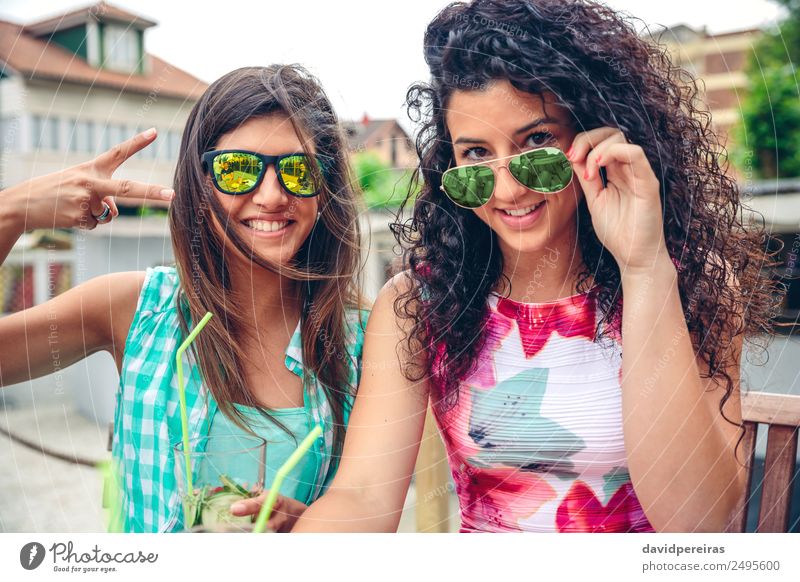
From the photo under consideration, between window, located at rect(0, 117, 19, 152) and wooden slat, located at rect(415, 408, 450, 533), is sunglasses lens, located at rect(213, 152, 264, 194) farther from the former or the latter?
wooden slat, located at rect(415, 408, 450, 533)

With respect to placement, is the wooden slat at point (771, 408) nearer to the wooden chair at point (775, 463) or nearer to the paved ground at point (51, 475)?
the wooden chair at point (775, 463)

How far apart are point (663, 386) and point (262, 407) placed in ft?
1.36

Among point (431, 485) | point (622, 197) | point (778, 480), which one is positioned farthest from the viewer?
point (431, 485)

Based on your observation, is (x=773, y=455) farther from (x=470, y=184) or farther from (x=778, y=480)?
(x=470, y=184)

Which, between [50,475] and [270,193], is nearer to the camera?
[270,193]

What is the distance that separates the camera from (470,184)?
2.36 feet

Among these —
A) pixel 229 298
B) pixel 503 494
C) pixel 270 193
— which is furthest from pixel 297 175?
pixel 503 494

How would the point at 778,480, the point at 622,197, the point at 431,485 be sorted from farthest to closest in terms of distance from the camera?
the point at 431,485 < the point at 778,480 < the point at 622,197

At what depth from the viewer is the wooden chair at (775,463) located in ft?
2.55

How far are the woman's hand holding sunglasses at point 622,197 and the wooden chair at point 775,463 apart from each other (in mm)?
248

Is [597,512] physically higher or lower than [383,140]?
lower

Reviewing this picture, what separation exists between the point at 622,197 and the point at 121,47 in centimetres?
55

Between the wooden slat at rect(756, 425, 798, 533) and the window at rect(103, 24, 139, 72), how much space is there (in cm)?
81

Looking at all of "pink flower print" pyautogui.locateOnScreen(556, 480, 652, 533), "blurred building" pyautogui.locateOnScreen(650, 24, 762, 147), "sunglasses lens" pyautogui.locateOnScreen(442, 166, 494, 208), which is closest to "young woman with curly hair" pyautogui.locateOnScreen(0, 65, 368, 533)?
"sunglasses lens" pyautogui.locateOnScreen(442, 166, 494, 208)
